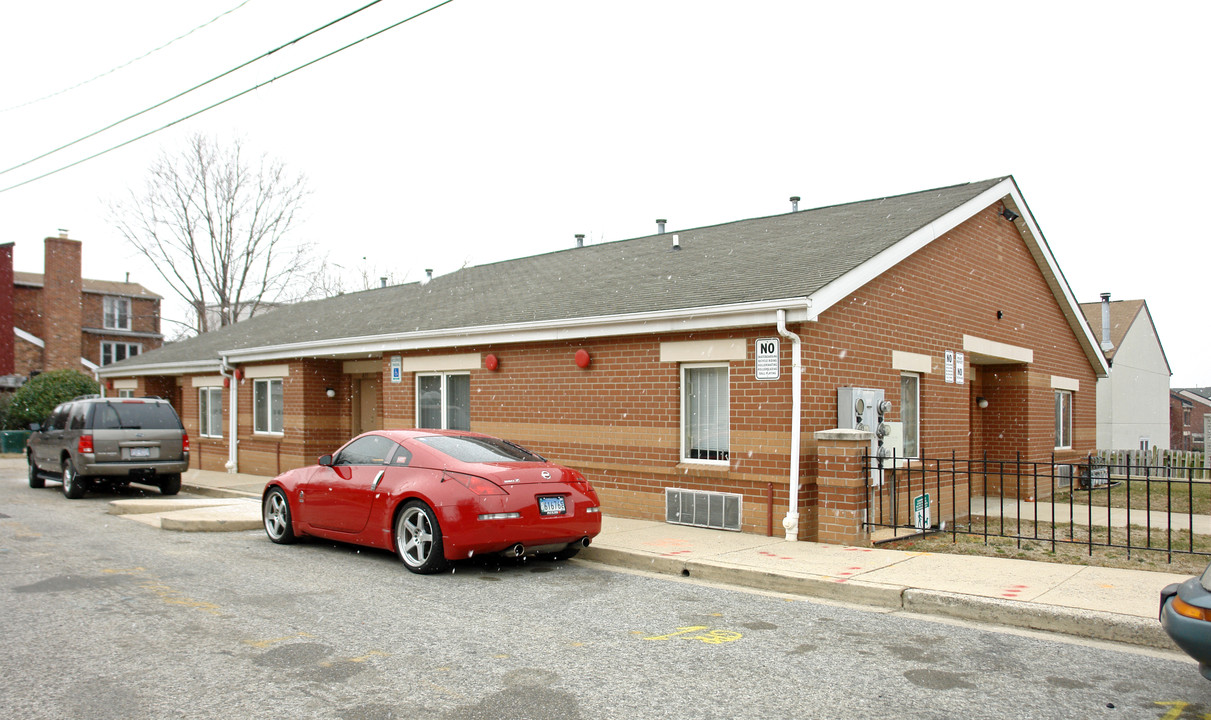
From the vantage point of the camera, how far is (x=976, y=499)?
14680 millimetres

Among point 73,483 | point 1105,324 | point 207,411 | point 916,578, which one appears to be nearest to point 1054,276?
point 916,578

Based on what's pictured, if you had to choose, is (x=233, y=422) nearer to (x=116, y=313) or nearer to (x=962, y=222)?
(x=962, y=222)

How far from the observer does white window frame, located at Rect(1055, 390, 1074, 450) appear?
1670 cm

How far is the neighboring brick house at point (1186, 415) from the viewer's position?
1839 inches

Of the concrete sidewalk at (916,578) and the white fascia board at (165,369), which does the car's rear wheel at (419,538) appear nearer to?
the concrete sidewalk at (916,578)

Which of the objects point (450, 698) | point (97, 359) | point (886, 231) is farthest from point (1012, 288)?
point (97, 359)

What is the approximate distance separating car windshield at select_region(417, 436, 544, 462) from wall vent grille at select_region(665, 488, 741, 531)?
242 centimetres

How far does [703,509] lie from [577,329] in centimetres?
291

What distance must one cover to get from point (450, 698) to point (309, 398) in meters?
14.1

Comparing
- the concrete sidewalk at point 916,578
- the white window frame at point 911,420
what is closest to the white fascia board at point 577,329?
the concrete sidewalk at point 916,578

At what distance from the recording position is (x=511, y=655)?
5398 millimetres

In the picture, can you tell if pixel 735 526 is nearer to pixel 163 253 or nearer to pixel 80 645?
pixel 80 645

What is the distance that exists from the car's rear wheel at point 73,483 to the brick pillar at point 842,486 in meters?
12.6

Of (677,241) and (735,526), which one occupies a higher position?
(677,241)
